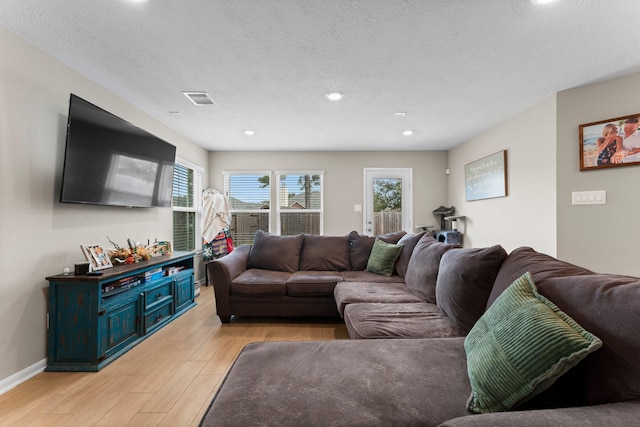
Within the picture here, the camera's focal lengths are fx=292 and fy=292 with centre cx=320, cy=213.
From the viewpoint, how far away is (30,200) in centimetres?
210

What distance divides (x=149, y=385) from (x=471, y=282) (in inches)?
84.8

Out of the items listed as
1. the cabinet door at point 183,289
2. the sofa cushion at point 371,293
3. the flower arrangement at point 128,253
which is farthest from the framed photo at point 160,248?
the sofa cushion at point 371,293

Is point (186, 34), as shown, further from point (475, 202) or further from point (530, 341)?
point (475, 202)

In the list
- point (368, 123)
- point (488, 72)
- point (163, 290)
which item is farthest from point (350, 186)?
point (163, 290)

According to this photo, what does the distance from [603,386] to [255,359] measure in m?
1.20

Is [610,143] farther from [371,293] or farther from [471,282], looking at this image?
[371,293]

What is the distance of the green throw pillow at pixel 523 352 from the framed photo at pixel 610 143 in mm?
2593

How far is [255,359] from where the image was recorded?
129 centimetres

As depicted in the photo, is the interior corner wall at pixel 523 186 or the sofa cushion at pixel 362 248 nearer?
the interior corner wall at pixel 523 186

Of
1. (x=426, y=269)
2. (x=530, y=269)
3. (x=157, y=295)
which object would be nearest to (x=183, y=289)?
(x=157, y=295)

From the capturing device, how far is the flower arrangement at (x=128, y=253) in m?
2.76

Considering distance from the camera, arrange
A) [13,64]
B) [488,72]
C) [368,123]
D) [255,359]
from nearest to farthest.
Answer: [255,359] → [13,64] → [488,72] → [368,123]

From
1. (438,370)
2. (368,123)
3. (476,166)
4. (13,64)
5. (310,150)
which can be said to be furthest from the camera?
(310,150)

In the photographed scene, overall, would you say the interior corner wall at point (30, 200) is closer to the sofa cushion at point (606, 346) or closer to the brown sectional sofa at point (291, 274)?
the brown sectional sofa at point (291, 274)
